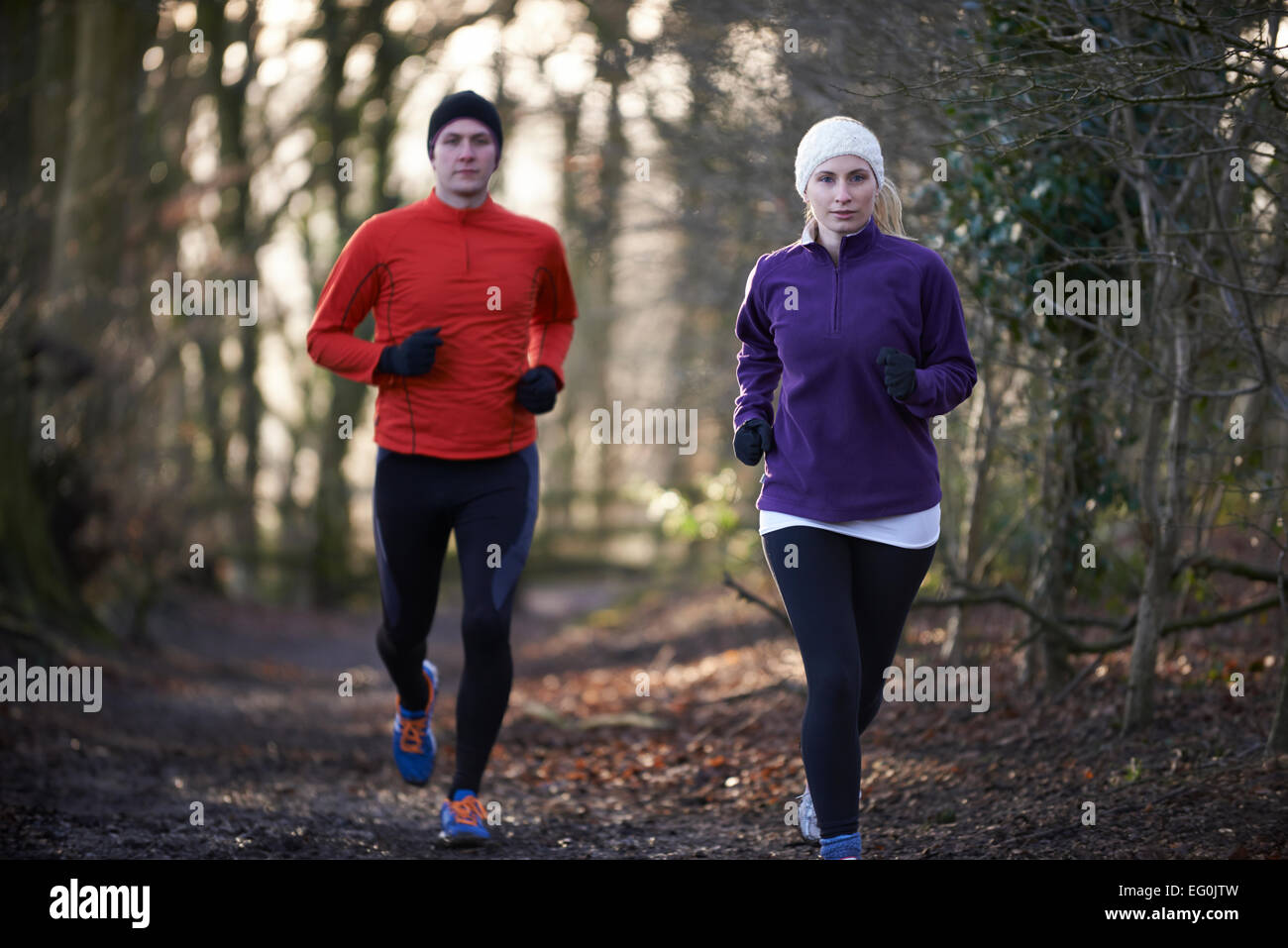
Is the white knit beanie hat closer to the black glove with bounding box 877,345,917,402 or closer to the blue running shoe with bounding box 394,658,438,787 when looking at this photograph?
the black glove with bounding box 877,345,917,402

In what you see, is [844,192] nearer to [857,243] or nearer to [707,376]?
[857,243]

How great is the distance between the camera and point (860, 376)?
12.6 feet

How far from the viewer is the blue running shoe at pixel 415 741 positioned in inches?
212

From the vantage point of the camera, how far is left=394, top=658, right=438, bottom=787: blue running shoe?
5379mm

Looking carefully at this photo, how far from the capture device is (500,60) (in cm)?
1343

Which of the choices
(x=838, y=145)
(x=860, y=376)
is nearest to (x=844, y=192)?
(x=838, y=145)

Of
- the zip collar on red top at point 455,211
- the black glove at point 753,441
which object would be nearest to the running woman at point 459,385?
the zip collar on red top at point 455,211

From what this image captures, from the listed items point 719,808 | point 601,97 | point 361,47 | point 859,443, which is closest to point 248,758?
point 719,808

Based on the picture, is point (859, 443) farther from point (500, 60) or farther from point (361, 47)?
point (361, 47)

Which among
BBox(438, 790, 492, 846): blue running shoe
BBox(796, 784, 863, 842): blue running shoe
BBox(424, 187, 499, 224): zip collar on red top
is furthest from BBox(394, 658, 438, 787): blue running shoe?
BBox(424, 187, 499, 224): zip collar on red top

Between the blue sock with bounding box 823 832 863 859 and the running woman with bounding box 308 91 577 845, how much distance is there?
1479 millimetres

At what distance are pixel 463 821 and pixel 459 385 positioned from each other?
1537 millimetres

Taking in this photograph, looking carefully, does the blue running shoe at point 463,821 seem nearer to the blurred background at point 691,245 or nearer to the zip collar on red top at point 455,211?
the zip collar on red top at point 455,211
